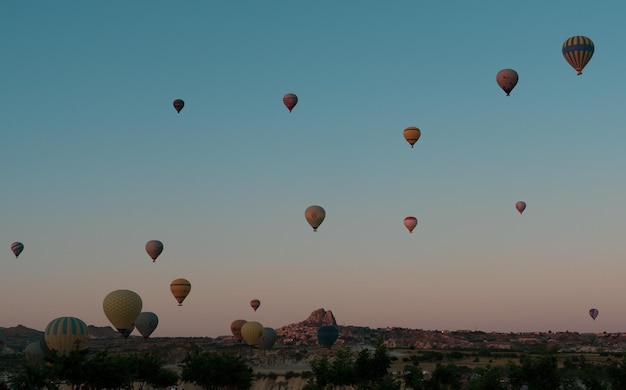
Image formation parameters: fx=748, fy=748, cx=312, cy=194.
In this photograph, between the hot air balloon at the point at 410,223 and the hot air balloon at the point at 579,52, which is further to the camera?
the hot air balloon at the point at 410,223

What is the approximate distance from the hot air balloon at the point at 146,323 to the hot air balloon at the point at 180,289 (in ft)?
17.4

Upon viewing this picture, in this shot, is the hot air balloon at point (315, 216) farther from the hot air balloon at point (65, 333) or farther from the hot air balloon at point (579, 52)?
the hot air balloon at point (579, 52)

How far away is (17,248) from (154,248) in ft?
98.9

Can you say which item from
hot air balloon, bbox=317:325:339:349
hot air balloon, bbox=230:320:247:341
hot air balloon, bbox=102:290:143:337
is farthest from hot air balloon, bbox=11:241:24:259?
hot air balloon, bbox=317:325:339:349

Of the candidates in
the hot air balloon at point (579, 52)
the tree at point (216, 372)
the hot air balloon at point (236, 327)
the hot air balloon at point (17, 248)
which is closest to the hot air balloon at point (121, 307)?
the tree at point (216, 372)

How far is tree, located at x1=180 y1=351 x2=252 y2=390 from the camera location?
74500 mm

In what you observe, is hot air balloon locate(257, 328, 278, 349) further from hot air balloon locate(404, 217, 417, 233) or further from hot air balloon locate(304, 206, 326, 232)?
hot air balloon locate(404, 217, 417, 233)

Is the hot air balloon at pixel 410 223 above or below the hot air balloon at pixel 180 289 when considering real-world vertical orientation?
above

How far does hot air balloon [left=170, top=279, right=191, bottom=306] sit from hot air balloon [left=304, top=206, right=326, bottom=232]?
2099 centimetres

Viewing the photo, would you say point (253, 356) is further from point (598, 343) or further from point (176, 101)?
point (598, 343)

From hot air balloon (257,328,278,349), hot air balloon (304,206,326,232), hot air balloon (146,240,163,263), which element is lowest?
hot air balloon (257,328,278,349)

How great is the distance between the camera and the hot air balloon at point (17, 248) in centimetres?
12725

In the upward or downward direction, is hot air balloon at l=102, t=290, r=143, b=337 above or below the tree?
above

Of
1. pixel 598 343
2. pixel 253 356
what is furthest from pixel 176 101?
pixel 598 343
